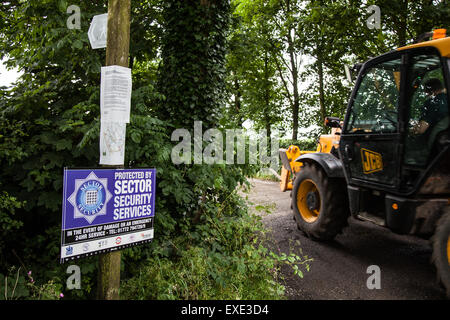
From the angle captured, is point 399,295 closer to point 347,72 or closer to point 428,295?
point 428,295

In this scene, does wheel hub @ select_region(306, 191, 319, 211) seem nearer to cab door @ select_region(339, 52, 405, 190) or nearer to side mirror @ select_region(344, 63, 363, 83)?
cab door @ select_region(339, 52, 405, 190)

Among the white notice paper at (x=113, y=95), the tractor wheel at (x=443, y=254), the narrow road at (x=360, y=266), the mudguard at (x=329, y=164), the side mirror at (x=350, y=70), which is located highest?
the side mirror at (x=350, y=70)

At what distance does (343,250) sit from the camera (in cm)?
410

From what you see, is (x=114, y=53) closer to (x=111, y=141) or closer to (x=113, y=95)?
(x=113, y=95)

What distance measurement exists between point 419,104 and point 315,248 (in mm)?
2294

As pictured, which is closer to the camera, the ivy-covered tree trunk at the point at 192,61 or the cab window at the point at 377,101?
the cab window at the point at 377,101

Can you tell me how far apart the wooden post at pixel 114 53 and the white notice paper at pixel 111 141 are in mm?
474

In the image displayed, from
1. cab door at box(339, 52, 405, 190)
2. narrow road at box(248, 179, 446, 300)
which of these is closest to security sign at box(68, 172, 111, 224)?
narrow road at box(248, 179, 446, 300)

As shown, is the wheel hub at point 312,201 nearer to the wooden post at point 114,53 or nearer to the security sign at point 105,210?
the security sign at point 105,210

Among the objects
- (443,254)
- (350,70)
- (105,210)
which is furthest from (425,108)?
(105,210)

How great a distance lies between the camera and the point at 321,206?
425 cm

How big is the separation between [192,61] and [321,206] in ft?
9.16

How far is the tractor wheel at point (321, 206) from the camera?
414 centimetres

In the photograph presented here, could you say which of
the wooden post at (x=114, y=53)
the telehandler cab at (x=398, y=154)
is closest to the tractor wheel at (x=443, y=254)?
the telehandler cab at (x=398, y=154)
